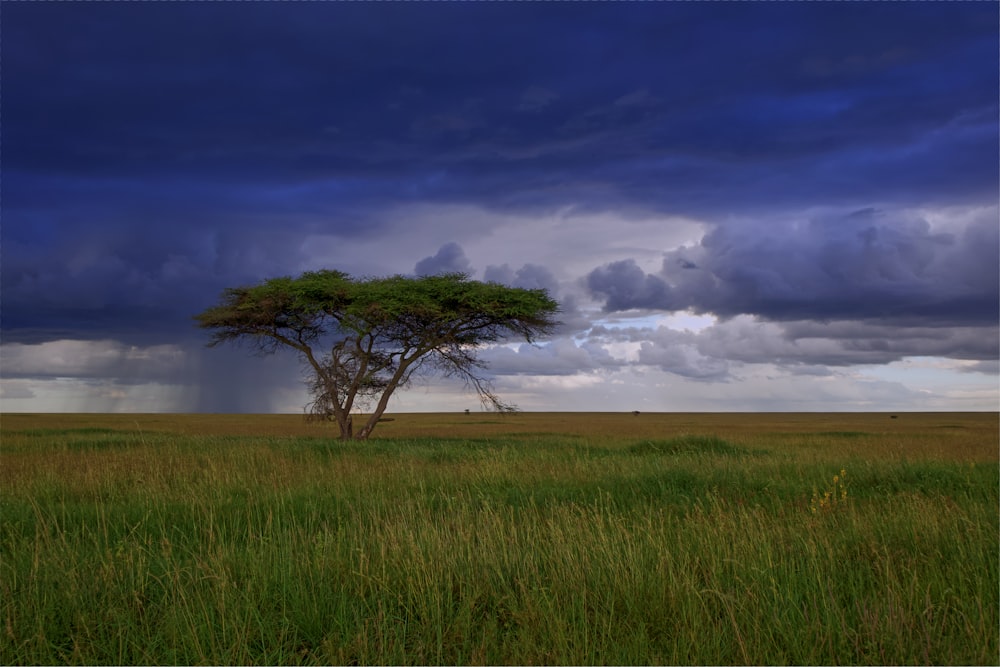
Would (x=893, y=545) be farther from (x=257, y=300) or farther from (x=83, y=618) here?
(x=257, y=300)

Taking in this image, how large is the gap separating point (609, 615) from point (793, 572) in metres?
1.61

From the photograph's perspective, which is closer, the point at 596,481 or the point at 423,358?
the point at 596,481

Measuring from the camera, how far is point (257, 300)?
30.3m

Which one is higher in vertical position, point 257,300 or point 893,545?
point 257,300

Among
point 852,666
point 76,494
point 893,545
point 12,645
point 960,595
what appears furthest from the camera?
point 76,494

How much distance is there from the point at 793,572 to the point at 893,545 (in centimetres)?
185

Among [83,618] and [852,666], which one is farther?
[83,618]

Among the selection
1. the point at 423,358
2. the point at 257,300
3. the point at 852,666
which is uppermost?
the point at 257,300

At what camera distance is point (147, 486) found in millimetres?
10836

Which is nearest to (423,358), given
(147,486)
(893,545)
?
(147,486)

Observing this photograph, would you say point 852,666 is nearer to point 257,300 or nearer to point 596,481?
point 596,481

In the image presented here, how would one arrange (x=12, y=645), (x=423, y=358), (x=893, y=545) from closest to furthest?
1. (x=12, y=645)
2. (x=893, y=545)
3. (x=423, y=358)

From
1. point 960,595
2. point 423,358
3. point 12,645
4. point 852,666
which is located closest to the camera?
point 852,666

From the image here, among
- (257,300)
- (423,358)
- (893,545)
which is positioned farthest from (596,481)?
(257,300)
